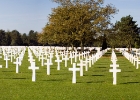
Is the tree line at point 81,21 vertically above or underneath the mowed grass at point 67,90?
Answer: above

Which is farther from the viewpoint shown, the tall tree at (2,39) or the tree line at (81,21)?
the tall tree at (2,39)

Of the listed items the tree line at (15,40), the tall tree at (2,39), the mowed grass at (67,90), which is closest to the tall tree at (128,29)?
the tree line at (15,40)

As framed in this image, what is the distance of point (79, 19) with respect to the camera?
4791 cm

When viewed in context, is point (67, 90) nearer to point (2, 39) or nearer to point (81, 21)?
point (81, 21)

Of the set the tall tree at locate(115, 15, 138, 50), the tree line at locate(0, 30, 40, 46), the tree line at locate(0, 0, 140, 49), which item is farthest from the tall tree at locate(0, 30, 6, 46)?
the tree line at locate(0, 0, 140, 49)

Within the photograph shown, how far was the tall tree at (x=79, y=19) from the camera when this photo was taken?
4709cm

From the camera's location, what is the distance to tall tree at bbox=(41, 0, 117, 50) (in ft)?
155

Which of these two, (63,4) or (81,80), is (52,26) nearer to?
(63,4)

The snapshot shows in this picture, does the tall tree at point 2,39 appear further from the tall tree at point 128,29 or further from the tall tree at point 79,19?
the tall tree at point 79,19

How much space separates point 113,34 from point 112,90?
3932 centimetres

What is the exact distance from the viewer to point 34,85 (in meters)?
14.3

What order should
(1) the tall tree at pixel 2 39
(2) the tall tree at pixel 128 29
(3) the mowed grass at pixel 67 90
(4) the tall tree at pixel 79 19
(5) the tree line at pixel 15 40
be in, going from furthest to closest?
(1) the tall tree at pixel 2 39
(5) the tree line at pixel 15 40
(2) the tall tree at pixel 128 29
(4) the tall tree at pixel 79 19
(3) the mowed grass at pixel 67 90

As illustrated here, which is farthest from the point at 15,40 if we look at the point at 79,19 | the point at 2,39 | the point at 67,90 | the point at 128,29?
the point at 67,90

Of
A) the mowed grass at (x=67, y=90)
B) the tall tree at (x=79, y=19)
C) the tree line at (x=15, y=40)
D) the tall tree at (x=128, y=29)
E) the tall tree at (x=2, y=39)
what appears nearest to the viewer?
the mowed grass at (x=67, y=90)
